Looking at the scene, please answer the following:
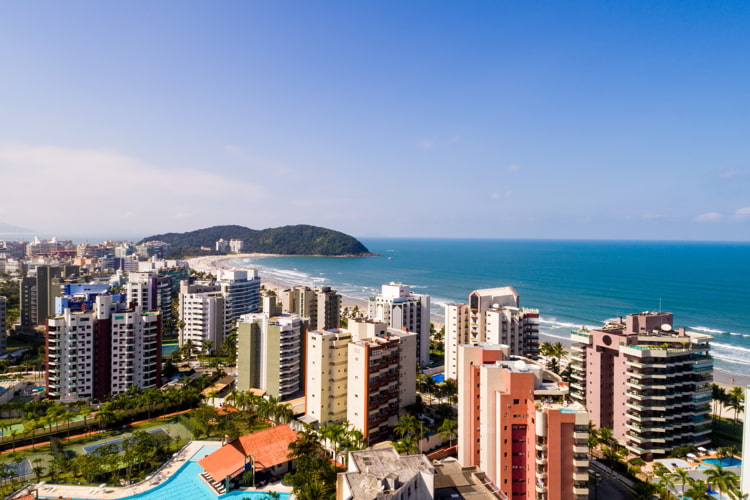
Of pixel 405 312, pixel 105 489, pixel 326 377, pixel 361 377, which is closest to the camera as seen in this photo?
pixel 105 489

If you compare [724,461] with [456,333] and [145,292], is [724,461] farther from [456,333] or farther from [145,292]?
[145,292]

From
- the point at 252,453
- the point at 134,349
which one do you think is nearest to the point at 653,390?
the point at 252,453

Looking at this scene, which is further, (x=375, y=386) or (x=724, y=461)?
(x=375, y=386)

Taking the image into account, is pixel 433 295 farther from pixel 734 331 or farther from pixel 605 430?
pixel 605 430

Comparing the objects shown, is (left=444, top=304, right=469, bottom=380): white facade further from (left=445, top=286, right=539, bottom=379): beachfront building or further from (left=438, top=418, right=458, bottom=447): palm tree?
(left=438, top=418, right=458, bottom=447): palm tree

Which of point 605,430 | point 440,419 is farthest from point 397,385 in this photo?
point 605,430

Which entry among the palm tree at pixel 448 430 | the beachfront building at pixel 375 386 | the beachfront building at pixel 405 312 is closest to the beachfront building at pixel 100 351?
the beachfront building at pixel 375 386
